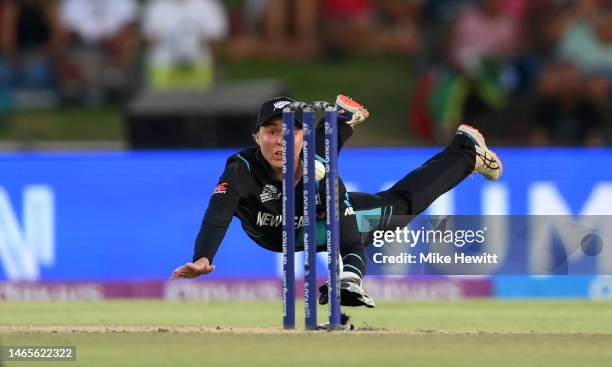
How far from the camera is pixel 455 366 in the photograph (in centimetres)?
669

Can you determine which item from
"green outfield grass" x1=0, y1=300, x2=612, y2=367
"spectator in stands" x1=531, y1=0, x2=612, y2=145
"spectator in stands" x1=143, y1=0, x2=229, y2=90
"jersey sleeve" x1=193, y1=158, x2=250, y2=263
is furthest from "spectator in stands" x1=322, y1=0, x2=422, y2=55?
"jersey sleeve" x1=193, y1=158, x2=250, y2=263

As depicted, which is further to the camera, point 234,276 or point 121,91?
point 121,91

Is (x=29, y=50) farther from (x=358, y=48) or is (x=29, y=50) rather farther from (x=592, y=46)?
(x=592, y=46)

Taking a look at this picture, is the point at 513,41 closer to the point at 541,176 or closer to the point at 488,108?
the point at 488,108

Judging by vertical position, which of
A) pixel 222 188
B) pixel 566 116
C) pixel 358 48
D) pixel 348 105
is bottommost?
pixel 222 188

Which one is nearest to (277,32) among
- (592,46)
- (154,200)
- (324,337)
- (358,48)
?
(358,48)

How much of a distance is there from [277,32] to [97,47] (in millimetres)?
2224

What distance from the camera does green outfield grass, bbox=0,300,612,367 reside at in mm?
6910

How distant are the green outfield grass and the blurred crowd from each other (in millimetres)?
6201

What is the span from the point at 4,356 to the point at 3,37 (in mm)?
11806

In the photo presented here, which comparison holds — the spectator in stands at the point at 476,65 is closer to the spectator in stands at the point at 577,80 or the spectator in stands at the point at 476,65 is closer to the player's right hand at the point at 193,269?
the spectator in stands at the point at 577,80

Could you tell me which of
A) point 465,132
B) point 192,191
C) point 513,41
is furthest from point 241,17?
point 465,132

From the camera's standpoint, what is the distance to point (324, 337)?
761 centimetres

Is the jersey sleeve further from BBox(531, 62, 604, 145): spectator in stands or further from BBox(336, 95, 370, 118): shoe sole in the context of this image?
BBox(531, 62, 604, 145): spectator in stands
